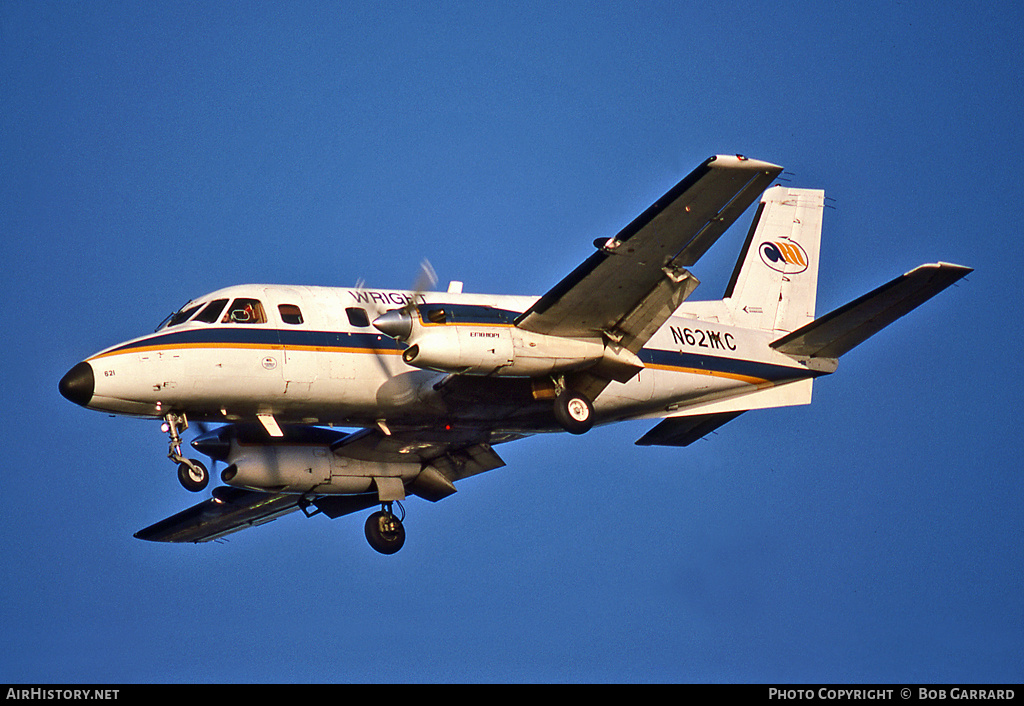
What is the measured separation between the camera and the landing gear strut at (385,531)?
22422 millimetres

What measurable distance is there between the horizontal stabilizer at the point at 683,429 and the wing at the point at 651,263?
2.73m

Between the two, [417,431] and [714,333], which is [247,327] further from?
[714,333]

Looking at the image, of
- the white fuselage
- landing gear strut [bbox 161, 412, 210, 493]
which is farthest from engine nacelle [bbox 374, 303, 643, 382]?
landing gear strut [bbox 161, 412, 210, 493]

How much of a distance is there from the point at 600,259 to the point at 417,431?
439 centimetres

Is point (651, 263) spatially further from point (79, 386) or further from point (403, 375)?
point (79, 386)

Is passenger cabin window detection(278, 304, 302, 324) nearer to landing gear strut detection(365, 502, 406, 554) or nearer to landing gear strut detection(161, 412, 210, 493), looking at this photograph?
landing gear strut detection(161, 412, 210, 493)

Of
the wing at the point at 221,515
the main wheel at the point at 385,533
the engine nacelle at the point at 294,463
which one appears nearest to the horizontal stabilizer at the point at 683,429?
the engine nacelle at the point at 294,463

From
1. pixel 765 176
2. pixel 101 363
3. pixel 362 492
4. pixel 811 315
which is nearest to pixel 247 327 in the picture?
pixel 101 363

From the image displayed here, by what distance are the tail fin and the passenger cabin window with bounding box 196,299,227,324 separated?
28.8ft

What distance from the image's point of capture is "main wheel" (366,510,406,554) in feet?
73.6

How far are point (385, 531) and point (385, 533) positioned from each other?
0.04 m

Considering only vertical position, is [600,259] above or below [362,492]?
above
